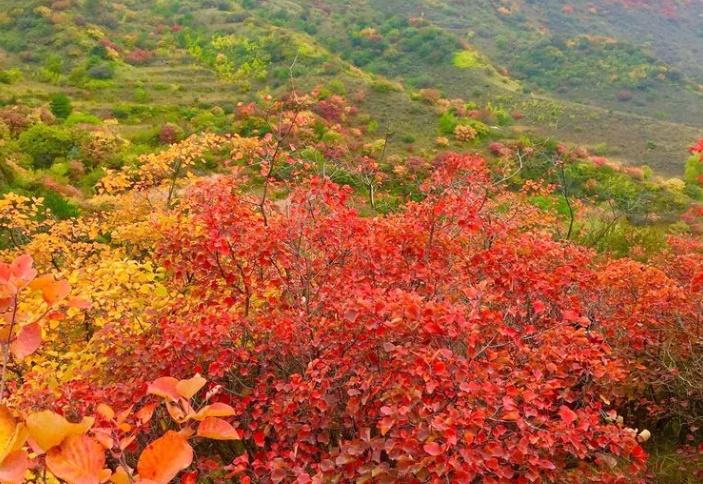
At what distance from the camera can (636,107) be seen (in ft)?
175

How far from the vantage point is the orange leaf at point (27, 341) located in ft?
4.86

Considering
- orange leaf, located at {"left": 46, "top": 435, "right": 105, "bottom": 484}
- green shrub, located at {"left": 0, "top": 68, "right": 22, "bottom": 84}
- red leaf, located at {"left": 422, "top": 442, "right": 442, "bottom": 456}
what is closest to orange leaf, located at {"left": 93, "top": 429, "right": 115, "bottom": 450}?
orange leaf, located at {"left": 46, "top": 435, "right": 105, "bottom": 484}

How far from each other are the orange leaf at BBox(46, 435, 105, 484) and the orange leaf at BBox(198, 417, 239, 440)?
0.25 meters

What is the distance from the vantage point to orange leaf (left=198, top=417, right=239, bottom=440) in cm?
138

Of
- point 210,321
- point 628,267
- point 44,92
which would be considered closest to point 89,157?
point 44,92

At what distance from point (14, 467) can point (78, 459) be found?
0.13m

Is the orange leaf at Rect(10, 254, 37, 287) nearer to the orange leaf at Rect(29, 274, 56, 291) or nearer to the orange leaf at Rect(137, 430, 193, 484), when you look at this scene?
the orange leaf at Rect(29, 274, 56, 291)

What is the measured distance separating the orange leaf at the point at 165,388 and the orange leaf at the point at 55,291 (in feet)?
1.30

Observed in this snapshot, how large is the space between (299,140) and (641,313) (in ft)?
69.0

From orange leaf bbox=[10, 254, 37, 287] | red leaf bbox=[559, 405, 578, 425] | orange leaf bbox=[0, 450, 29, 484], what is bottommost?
red leaf bbox=[559, 405, 578, 425]

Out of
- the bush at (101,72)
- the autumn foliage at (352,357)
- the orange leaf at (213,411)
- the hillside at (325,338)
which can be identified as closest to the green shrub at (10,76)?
the bush at (101,72)

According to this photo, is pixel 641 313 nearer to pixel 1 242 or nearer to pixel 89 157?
pixel 1 242

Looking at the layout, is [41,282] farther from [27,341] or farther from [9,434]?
[9,434]

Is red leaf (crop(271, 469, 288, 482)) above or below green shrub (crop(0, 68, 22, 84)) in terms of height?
above
